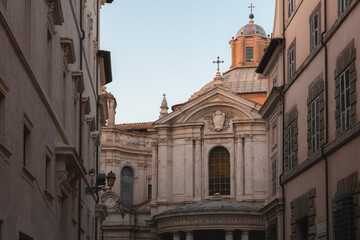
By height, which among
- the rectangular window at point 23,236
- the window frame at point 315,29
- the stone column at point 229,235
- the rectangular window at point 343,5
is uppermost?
the window frame at point 315,29

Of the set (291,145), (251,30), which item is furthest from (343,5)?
(251,30)

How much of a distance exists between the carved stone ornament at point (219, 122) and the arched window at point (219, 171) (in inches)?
66.8

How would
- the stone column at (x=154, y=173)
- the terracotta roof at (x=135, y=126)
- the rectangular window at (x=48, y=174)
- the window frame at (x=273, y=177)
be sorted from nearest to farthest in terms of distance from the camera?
the rectangular window at (x=48, y=174) → the window frame at (x=273, y=177) → the stone column at (x=154, y=173) → the terracotta roof at (x=135, y=126)

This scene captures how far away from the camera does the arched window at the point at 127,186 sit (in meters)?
75.3

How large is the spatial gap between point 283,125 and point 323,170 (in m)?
8.61

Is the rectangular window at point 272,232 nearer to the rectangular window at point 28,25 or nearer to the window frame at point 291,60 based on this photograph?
the window frame at point 291,60

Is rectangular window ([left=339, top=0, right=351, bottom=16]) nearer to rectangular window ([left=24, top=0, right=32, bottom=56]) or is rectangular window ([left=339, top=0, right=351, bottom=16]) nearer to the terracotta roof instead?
rectangular window ([left=24, top=0, right=32, bottom=56])

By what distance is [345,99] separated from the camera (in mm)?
23078

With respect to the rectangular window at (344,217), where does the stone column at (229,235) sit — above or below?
above

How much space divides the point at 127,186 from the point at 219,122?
44.5 ft

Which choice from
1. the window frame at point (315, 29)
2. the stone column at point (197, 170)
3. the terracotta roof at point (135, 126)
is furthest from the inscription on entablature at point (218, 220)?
the window frame at point (315, 29)

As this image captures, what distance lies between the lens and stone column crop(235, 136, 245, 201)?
6475cm

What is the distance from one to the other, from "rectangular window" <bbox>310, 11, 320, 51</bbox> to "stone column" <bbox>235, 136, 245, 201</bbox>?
36.8 meters

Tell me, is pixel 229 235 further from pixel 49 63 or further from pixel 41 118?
pixel 41 118
